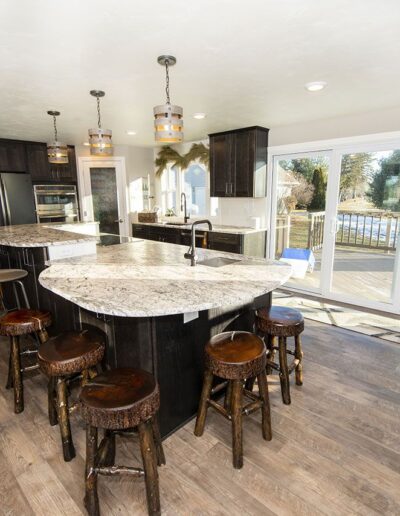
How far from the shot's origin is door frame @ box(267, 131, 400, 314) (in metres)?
3.86

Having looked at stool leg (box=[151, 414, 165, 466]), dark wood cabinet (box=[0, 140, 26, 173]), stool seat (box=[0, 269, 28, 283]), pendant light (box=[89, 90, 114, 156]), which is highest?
dark wood cabinet (box=[0, 140, 26, 173])

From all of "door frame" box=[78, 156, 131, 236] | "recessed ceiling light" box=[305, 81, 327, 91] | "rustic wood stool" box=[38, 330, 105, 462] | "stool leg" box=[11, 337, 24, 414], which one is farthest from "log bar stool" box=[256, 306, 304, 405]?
"door frame" box=[78, 156, 131, 236]

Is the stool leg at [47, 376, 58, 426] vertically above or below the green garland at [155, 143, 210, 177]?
below

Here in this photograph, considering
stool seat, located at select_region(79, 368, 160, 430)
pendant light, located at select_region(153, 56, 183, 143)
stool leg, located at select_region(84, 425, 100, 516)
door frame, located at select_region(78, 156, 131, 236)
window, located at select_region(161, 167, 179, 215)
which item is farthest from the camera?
window, located at select_region(161, 167, 179, 215)

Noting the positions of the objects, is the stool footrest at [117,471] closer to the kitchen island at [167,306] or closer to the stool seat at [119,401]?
the stool seat at [119,401]

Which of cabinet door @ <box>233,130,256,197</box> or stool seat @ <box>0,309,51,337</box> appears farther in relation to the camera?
cabinet door @ <box>233,130,256,197</box>

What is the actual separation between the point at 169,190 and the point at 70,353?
5.23 metres

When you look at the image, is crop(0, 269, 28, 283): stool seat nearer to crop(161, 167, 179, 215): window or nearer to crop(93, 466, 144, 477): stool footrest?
crop(93, 466, 144, 477): stool footrest

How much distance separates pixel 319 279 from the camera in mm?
4691

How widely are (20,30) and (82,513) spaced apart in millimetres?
2623

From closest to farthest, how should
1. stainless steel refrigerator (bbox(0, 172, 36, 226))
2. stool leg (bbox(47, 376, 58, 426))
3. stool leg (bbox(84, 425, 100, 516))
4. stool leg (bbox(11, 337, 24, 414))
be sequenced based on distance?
1. stool leg (bbox(84, 425, 100, 516))
2. stool leg (bbox(47, 376, 58, 426))
3. stool leg (bbox(11, 337, 24, 414))
4. stainless steel refrigerator (bbox(0, 172, 36, 226))

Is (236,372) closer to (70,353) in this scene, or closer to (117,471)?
(117,471)

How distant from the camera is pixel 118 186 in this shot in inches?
252


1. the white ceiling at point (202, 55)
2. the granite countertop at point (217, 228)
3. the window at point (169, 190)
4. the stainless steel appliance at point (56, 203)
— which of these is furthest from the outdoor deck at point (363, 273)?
the stainless steel appliance at point (56, 203)
